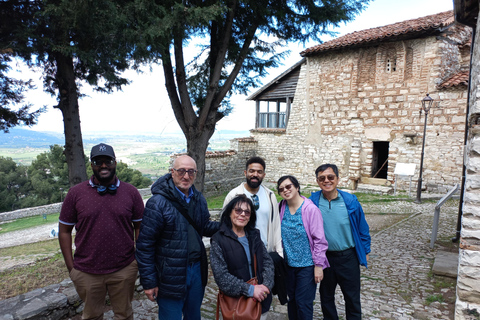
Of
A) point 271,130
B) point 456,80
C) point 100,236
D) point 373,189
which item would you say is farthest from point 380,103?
point 100,236

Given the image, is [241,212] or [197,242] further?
[197,242]

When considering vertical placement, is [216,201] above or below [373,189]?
below

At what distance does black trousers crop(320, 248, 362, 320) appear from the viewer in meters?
2.67

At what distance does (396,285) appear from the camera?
390cm

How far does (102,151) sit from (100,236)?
26.9 inches

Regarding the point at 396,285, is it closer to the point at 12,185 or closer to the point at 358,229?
the point at 358,229

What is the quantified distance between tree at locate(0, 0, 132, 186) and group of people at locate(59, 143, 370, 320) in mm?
2627

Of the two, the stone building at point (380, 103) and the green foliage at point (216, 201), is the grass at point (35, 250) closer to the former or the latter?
the green foliage at point (216, 201)

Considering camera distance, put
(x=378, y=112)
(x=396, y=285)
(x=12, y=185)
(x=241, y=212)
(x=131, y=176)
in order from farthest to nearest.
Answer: (x=131, y=176), (x=12, y=185), (x=378, y=112), (x=396, y=285), (x=241, y=212)

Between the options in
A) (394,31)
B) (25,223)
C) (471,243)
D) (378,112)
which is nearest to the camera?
(471,243)

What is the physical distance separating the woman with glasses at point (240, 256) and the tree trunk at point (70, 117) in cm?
399

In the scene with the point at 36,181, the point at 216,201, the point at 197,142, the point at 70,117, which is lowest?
the point at 36,181

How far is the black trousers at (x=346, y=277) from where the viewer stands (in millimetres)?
2670

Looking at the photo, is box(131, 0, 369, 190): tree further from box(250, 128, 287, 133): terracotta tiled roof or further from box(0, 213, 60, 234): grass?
box(0, 213, 60, 234): grass
